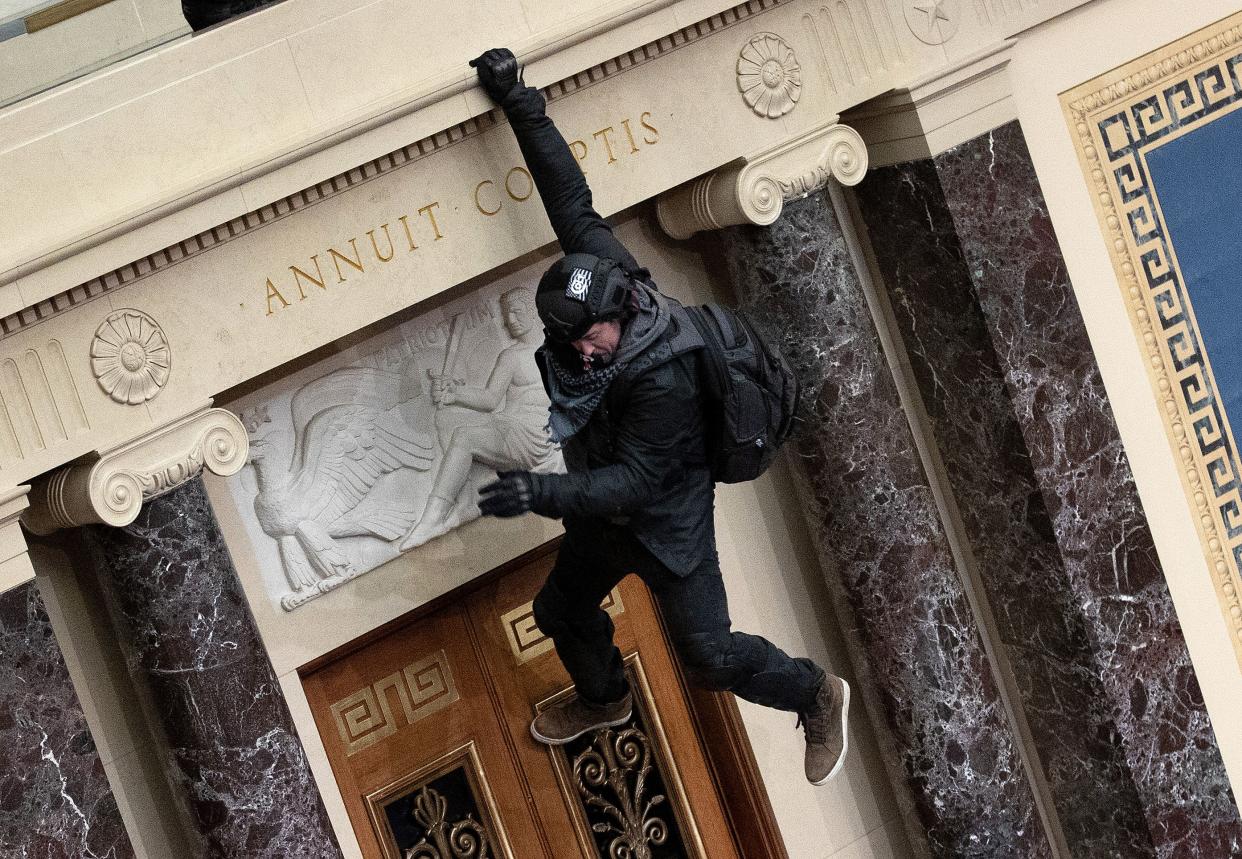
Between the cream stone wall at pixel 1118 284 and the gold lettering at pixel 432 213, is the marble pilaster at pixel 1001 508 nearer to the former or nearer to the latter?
the cream stone wall at pixel 1118 284

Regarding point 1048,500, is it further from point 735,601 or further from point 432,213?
point 432,213

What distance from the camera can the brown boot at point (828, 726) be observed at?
5.02m

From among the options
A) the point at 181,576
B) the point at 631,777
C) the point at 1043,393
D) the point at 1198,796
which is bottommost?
the point at 1198,796

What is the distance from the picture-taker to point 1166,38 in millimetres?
5637

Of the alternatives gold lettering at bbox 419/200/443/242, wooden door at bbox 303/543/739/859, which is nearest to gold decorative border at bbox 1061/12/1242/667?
wooden door at bbox 303/543/739/859

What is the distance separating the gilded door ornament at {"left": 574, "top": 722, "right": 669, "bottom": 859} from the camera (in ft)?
17.8

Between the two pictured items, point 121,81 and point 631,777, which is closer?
point 121,81

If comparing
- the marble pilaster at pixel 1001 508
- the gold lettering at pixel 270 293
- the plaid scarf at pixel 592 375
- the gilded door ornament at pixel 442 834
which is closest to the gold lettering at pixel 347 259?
the gold lettering at pixel 270 293

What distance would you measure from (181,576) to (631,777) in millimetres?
1722

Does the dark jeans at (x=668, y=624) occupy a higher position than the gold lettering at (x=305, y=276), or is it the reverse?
the gold lettering at (x=305, y=276)

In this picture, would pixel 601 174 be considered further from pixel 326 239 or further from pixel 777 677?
pixel 777 677

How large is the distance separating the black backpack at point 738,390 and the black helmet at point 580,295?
24 centimetres

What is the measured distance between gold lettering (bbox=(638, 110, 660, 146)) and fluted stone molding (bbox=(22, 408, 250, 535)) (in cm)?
144

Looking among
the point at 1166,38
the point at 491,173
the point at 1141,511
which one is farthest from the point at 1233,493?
the point at 491,173
